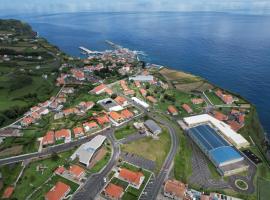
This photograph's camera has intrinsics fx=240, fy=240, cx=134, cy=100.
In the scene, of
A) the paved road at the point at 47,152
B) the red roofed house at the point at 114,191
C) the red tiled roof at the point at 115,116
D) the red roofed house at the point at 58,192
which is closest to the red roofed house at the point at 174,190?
the red roofed house at the point at 114,191

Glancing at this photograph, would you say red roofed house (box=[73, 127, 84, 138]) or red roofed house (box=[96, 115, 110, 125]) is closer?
red roofed house (box=[73, 127, 84, 138])

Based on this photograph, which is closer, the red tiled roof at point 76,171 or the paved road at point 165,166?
the paved road at point 165,166

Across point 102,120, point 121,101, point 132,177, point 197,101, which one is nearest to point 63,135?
point 102,120

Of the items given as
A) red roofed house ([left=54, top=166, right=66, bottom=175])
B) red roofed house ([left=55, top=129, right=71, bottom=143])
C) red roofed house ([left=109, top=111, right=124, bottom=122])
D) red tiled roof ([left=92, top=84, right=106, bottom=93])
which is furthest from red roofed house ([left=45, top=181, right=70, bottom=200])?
red tiled roof ([left=92, top=84, right=106, bottom=93])

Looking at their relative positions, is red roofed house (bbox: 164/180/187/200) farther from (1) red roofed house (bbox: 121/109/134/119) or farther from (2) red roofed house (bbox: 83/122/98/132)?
(1) red roofed house (bbox: 121/109/134/119)

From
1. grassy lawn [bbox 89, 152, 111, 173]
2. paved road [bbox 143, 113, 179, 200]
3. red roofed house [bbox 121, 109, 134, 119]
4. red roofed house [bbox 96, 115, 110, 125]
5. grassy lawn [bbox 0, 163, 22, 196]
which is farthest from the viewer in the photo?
red roofed house [bbox 121, 109, 134, 119]

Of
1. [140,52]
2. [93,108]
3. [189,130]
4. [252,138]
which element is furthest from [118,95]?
[140,52]

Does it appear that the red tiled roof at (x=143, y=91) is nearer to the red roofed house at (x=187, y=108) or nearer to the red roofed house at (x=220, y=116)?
the red roofed house at (x=187, y=108)
